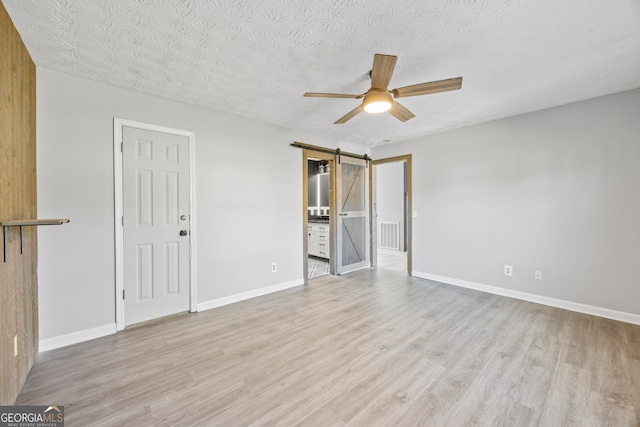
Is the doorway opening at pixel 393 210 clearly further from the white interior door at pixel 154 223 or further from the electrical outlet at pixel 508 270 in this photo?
the white interior door at pixel 154 223

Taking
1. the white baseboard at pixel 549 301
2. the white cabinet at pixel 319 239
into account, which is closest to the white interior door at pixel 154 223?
the white cabinet at pixel 319 239

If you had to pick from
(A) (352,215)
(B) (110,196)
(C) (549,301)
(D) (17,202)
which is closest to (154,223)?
(B) (110,196)

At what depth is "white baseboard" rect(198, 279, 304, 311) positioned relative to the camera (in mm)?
3127

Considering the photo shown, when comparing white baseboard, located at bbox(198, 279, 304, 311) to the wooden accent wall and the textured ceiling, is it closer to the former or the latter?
the wooden accent wall

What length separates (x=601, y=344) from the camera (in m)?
2.28

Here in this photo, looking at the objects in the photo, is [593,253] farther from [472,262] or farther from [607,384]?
[607,384]

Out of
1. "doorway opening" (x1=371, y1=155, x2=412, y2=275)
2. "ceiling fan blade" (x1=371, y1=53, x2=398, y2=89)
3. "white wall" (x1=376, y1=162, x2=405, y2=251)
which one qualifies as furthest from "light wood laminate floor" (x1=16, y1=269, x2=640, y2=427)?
"white wall" (x1=376, y1=162, x2=405, y2=251)

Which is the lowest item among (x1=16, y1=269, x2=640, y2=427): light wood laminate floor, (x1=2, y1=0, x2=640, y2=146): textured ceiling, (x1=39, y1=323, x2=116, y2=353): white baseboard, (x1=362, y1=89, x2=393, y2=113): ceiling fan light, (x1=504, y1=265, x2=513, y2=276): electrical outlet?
(x1=16, y1=269, x2=640, y2=427): light wood laminate floor

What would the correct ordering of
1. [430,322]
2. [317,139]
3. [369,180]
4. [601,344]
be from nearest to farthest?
[601,344] < [430,322] < [317,139] < [369,180]

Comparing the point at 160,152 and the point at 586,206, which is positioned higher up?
the point at 160,152

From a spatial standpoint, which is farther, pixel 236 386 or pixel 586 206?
pixel 586 206

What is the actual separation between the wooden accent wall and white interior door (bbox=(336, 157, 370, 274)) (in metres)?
3.70

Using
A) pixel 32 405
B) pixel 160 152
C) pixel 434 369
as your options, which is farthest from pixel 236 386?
pixel 160 152

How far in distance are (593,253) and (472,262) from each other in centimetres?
128
